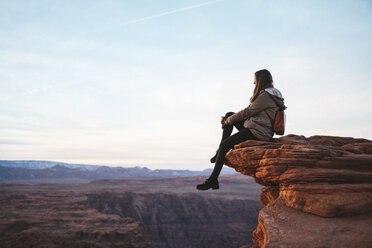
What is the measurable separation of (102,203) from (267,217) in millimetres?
41724

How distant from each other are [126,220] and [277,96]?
28090 mm

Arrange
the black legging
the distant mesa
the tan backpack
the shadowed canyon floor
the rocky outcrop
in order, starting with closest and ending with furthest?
the rocky outcrop
the tan backpack
the black legging
the shadowed canyon floor
the distant mesa

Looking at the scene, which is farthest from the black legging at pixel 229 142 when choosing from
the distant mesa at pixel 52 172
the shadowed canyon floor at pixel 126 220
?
the distant mesa at pixel 52 172

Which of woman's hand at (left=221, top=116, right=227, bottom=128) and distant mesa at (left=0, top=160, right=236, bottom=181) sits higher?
woman's hand at (left=221, top=116, right=227, bottom=128)

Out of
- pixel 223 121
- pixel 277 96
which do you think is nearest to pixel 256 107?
pixel 277 96

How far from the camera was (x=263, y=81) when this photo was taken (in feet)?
14.8

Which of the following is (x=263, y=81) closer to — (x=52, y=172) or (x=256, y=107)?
(x=256, y=107)

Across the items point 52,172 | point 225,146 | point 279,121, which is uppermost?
point 279,121

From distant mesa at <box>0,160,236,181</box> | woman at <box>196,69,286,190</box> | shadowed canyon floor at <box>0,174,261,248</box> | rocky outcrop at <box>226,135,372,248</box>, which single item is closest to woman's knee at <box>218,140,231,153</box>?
woman at <box>196,69,286,190</box>

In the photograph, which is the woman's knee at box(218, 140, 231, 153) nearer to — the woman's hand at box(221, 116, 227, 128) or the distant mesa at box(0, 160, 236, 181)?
the woman's hand at box(221, 116, 227, 128)

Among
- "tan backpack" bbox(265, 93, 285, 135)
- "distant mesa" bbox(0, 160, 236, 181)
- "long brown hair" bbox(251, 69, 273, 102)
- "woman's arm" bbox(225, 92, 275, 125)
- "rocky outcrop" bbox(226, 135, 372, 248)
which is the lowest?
"distant mesa" bbox(0, 160, 236, 181)

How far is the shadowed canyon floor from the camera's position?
73.5 ft

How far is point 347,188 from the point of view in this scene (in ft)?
12.4

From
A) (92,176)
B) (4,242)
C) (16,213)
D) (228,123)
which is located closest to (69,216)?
(16,213)
